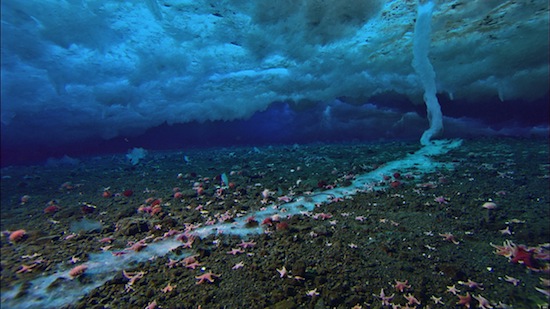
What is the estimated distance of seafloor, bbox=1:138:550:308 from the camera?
12.5 feet

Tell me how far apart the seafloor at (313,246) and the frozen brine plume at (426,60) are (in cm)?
1034

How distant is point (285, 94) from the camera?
31312 millimetres

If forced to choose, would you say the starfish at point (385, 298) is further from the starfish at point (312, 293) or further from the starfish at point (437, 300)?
the starfish at point (312, 293)

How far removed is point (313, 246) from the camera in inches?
209

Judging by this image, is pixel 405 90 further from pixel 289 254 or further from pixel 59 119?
pixel 59 119

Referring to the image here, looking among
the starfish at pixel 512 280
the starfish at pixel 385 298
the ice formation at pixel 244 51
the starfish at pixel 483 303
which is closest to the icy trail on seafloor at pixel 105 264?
the starfish at pixel 385 298

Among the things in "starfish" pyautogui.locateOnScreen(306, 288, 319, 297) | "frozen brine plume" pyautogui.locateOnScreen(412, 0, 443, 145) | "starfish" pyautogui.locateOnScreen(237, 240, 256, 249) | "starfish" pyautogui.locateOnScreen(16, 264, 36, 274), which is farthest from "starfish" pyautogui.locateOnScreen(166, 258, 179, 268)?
"frozen brine plume" pyautogui.locateOnScreen(412, 0, 443, 145)

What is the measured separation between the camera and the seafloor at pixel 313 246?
381 cm

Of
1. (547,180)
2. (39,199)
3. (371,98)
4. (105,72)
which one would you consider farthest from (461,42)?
(105,72)

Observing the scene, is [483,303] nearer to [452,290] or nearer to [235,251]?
[452,290]

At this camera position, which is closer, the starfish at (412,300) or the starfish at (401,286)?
the starfish at (412,300)

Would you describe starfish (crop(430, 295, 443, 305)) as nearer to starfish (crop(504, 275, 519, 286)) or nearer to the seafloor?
the seafloor

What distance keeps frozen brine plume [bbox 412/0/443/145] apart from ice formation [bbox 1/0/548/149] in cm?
51

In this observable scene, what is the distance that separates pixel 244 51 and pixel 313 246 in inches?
726
